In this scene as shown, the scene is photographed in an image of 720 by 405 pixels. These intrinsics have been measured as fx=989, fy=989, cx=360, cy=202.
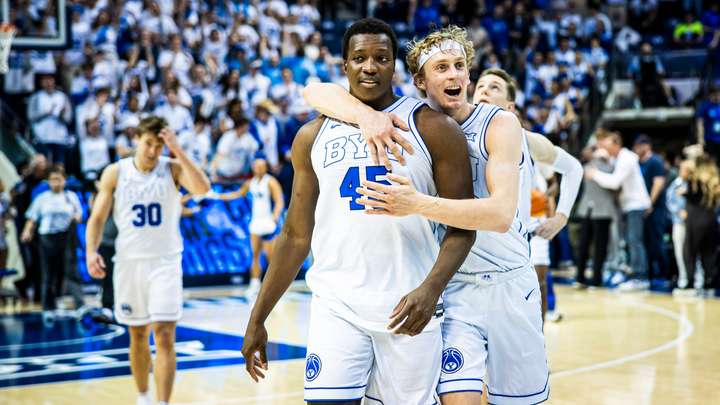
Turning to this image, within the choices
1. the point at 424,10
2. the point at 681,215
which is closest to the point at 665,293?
the point at 681,215

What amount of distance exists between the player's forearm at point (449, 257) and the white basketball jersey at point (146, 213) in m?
3.39

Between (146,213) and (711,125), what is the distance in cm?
1331

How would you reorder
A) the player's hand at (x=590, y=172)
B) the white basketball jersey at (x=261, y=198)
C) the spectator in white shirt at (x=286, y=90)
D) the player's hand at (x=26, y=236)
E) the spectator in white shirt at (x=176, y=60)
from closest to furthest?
the player's hand at (x=26, y=236)
the player's hand at (x=590, y=172)
the white basketball jersey at (x=261, y=198)
the spectator in white shirt at (x=176, y=60)
the spectator in white shirt at (x=286, y=90)

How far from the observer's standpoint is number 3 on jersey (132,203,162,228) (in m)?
6.56

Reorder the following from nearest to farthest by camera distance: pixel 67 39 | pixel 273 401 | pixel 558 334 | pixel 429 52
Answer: pixel 429 52 → pixel 273 401 → pixel 558 334 → pixel 67 39

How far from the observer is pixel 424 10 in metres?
22.0

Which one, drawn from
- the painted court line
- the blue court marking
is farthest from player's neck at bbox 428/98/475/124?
the blue court marking

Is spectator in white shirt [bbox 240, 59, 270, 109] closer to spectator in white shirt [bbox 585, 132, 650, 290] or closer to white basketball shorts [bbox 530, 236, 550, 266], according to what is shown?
spectator in white shirt [bbox 585, 132, 650, 290]

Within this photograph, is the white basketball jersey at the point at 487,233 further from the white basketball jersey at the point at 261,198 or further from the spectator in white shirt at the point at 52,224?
the white basketball jersey at the point at 261,198

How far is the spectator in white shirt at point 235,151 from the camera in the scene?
590 inches

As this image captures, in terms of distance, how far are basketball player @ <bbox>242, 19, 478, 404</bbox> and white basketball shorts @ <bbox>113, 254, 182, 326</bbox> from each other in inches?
112

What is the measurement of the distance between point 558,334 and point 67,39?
6609 mm

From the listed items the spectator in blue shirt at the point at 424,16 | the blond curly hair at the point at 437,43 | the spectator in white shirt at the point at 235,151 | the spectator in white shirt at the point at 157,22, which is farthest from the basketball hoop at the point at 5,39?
the spectator in blue shirt at the point at 424,16

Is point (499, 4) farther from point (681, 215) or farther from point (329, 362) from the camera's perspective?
point (329, 362)
